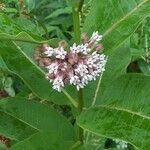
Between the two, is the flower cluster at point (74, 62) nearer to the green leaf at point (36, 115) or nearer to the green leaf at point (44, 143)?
the green leaf at point (44, 143)

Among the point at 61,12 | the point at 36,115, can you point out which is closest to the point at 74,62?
the point at 36,115

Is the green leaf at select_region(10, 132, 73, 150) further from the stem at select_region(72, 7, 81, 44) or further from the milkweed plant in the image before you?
the stem at select_region(72, 7, 81, 44)

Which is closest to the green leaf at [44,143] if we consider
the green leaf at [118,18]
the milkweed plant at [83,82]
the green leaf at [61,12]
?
the milkweed plant at [83,82]

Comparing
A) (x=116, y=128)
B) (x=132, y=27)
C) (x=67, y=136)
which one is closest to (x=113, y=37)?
(x=132, y=27)

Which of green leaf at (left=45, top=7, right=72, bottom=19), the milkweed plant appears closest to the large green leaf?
the milkweed plant

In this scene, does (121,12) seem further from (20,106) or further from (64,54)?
(20,106)
